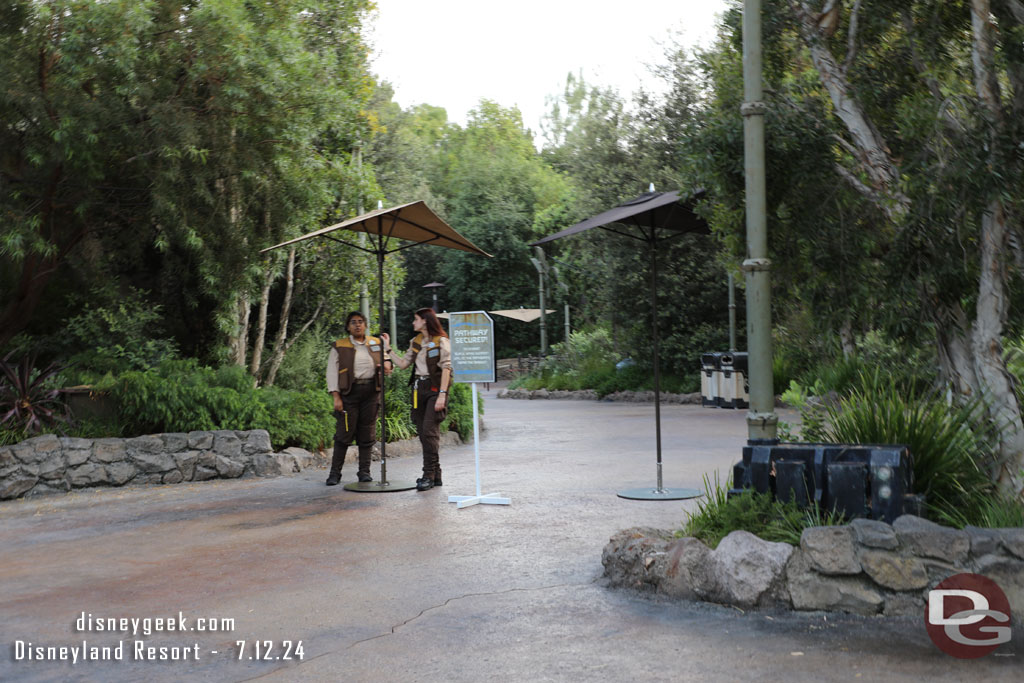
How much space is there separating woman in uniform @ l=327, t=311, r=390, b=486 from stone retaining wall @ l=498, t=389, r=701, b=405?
1238cm

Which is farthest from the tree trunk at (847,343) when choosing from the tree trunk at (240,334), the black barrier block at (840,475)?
the tree trunk at (240,334)

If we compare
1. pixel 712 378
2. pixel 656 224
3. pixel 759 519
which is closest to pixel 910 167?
pixel 759 519

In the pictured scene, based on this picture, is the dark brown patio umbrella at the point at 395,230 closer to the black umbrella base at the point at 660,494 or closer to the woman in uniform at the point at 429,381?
the woman in uniform at the point at 429,381

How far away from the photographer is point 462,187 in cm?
4938

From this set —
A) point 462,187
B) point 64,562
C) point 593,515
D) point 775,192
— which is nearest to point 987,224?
point 775,192

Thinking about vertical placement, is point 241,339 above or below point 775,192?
below

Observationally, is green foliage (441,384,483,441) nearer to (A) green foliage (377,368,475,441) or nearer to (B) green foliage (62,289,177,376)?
(A) green foliage (377,368,475,441)

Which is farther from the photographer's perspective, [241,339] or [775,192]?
[241,339]

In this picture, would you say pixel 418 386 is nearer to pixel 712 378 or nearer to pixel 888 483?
pixel 712 378

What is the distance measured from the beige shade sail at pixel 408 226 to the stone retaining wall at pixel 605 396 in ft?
38.5

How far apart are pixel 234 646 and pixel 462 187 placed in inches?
1793

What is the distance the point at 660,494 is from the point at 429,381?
2701mm

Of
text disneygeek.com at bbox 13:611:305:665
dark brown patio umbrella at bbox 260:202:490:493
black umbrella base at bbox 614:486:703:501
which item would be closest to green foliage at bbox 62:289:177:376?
dark brown patio umbrella at bbox 260:202:490:493

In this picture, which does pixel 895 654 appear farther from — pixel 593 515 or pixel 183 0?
pixel 183 0
